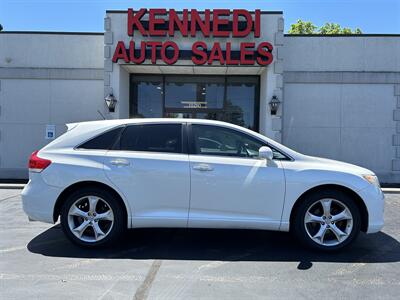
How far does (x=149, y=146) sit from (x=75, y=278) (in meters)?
1.84

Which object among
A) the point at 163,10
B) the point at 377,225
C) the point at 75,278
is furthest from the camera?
the point at 163,10

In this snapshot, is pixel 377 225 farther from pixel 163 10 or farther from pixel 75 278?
pixel 163 10

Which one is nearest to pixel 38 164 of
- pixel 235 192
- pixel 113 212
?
pixel 113 212

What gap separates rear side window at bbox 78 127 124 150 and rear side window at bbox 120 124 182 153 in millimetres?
117

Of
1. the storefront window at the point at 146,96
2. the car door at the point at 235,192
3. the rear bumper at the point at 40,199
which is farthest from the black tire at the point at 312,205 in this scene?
the storefront window at the point at 146,96

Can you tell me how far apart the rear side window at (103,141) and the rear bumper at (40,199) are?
66cm

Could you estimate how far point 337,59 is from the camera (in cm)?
1250

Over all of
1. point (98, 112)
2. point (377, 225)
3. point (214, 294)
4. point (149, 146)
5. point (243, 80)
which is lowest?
point (214, 294)

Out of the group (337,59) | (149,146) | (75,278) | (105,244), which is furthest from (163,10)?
(75,278)

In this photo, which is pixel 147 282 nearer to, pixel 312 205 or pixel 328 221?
pixel 312 205

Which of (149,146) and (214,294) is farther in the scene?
(149,146)

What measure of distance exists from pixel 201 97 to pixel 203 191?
348 inches

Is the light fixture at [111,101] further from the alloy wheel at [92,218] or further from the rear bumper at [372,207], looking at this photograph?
the rear bumper at [372,207]

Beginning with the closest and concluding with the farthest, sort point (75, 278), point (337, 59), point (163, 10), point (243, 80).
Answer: point (75, 278)
point (163, 10)
point (337, 59)
point (243, 80)
